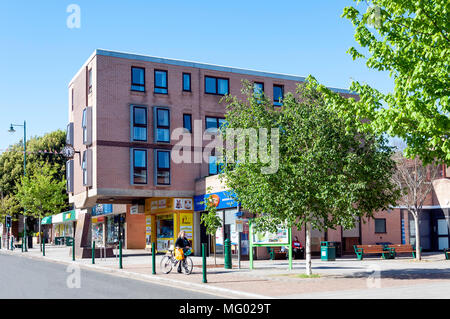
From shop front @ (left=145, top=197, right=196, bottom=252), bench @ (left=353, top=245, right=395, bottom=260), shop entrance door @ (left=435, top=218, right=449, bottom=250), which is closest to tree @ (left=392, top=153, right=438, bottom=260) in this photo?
bench @ (left=353, top=245, right=395, bottom=260)

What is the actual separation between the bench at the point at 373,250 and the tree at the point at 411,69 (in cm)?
1600

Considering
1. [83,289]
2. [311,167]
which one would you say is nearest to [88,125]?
[311,167]

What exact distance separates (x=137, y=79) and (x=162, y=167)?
6.06 metres

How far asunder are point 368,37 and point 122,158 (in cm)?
2263

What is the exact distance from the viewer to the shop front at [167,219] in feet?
119

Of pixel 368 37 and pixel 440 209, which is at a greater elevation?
pixel 368 37

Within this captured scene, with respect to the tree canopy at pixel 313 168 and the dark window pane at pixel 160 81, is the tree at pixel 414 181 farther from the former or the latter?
the dark window pane at pixel 160 81

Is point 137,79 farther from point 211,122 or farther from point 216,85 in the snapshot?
point 211,122

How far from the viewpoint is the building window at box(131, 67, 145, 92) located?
116 ft

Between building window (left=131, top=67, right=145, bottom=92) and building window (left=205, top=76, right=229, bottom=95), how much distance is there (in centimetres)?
447

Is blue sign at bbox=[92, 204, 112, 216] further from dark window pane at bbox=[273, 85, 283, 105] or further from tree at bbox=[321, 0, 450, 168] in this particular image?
tree at bbox=[321, 0, 450, 168]

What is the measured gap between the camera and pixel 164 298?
13031 millimetres
